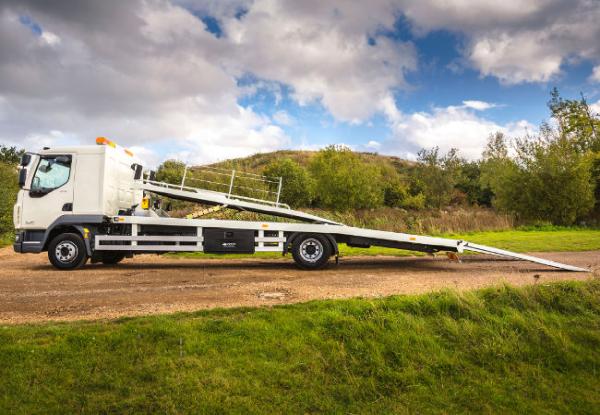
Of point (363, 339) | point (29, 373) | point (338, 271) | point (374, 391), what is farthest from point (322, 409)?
point (338, 271)

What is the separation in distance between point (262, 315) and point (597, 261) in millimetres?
10585

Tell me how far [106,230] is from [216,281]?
13.2ft

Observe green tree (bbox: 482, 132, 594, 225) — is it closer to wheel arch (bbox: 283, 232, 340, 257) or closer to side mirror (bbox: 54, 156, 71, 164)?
wheel arch (bbox: 283, 232, 340, 257)

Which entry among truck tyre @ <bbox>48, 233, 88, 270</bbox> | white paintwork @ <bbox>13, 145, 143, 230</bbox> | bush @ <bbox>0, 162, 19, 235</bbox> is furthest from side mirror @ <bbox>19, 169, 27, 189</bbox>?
bush @ <bbox>0, 162, 19, 235</bbox>

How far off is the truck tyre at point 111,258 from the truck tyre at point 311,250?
4.80m

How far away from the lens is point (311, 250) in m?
10.5

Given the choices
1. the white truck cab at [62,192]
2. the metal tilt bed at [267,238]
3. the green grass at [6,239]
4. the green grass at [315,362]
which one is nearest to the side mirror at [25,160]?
the white truck cab at [62,192]

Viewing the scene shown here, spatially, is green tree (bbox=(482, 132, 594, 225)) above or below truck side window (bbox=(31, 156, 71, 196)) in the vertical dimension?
above

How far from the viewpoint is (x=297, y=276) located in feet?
30.9

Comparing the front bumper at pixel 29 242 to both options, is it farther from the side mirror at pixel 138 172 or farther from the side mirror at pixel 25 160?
the side mirror at pixel 138 172

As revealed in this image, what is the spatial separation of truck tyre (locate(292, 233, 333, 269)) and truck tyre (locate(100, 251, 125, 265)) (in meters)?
4.80

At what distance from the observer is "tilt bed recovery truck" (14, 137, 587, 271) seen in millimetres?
10414

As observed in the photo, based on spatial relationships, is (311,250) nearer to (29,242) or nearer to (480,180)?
(29,242)

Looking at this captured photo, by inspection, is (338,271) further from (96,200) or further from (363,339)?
(96,200)
